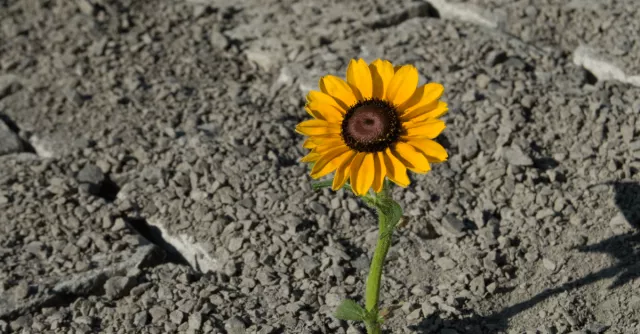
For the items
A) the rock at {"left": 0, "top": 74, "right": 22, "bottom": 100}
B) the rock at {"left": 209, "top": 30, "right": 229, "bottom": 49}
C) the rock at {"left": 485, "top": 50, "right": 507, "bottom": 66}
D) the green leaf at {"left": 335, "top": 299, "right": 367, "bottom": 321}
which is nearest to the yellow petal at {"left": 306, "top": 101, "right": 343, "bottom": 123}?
the green leaf at {"left": 335, "top": 299, "right": 367, "bottom": 321}

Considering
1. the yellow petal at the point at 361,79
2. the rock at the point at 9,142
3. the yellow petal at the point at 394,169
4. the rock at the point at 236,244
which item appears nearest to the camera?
the yellow petal at the point at 394,169

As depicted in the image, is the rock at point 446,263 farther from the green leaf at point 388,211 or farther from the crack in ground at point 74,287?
the crack in ground at point 74,287

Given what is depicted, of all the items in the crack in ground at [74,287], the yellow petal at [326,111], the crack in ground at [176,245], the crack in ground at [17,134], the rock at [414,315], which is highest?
the yellow petal at [326,111]

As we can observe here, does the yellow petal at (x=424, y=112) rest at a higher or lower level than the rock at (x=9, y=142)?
higher

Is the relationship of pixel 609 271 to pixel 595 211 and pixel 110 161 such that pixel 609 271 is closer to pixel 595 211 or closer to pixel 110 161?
pixel 595 211

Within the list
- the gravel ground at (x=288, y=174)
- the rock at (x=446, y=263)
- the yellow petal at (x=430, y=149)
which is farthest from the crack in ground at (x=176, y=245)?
the yellow petal at (x=430, y=149)

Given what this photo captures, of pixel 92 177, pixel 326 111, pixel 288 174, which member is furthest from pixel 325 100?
pixel 92 177
